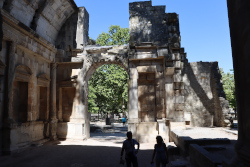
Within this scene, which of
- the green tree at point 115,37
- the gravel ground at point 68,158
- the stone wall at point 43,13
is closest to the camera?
the gravel ground at point 68,158

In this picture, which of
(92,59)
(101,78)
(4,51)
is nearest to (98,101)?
(101,78)

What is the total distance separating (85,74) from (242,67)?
33.5 feet

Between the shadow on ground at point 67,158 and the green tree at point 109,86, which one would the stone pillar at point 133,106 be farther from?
the green tree at point 109,86

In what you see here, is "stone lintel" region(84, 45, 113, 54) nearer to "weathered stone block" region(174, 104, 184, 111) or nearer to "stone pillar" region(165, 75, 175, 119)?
"stone pillar" region(165, 75, 175, 119)

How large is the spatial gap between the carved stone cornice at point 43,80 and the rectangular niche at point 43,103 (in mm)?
377

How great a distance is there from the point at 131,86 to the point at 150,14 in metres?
4.16

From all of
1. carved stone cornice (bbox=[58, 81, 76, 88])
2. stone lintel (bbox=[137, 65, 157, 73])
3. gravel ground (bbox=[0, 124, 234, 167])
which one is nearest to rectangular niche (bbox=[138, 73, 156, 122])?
stone lintel (bbox=[137, 65, 157, 73])

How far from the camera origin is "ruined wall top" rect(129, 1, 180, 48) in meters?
11.6

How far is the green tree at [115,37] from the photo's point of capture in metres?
25.9

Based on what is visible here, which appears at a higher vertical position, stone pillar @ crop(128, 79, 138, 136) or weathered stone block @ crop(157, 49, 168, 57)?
A: weathered stone block @ crop(157, 49, 168, 57)

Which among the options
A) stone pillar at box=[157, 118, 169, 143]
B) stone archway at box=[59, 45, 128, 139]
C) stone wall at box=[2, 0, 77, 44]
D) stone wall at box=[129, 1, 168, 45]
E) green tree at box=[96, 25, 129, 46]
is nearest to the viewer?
stone wall at box=[2, 0, 77, 44]

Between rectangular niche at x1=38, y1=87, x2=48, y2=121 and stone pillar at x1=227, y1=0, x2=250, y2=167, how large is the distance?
1042cm

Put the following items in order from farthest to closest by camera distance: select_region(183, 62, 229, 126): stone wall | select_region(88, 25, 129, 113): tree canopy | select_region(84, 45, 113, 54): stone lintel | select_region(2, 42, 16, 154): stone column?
1. select_region(88, 25, 129, 113): tree canopy
2. select_region(84, 45, 113, 54): stone lintel
3. select_region(183, 62, 229, 126): stone wall
4. select_region(2, 42, 16, 154): stone column

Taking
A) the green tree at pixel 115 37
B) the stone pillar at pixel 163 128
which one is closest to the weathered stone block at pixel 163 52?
the stone pillar at pixel 163 128
